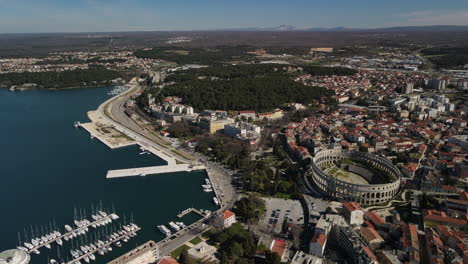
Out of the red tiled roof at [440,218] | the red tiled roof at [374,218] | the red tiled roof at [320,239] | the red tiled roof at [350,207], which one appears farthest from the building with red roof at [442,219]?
the red tiled roof at [320,239]

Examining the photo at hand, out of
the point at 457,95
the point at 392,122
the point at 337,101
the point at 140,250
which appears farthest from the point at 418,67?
the point at 140,250

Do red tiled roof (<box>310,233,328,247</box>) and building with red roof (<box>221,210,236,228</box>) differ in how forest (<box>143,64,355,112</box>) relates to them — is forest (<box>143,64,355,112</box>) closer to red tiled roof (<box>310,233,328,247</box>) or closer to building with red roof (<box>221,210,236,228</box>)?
building with red roof (<box>221,210,236,228</box>)

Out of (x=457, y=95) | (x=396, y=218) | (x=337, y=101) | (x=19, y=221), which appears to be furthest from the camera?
(x=457, y=95)

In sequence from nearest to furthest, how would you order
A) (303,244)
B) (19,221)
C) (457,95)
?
(303,244), (19,221), (457,95)

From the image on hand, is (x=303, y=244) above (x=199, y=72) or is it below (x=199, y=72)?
below

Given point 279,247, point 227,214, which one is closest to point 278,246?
point 279,247

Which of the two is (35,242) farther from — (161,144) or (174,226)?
(161,144)

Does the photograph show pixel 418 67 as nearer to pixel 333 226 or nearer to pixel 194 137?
pixel 194 137
